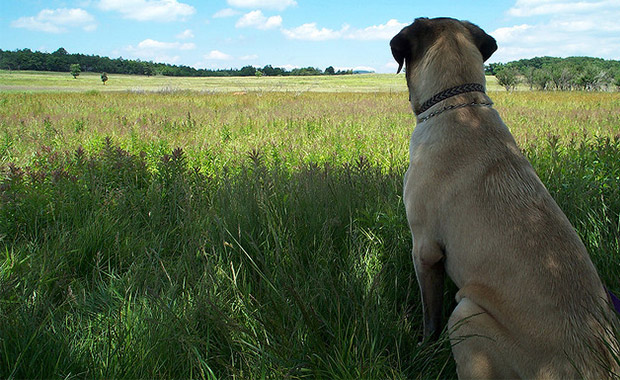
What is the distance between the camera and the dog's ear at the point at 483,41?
2715 millimetres

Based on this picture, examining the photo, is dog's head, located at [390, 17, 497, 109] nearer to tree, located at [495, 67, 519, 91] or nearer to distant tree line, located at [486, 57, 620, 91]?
distant tree line, located at [486, 57, 620, 91]

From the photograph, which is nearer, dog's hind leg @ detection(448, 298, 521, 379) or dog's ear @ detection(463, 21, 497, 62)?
dog's hind leg @ detection(448, 298, 521, 379)

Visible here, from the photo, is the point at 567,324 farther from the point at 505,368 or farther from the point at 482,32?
the point at 482,32

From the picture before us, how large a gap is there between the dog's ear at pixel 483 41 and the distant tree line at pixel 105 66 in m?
114

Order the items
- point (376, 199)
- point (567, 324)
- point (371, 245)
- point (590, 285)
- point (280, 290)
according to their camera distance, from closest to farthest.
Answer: point (567, 324) → point (590, 285) → point (280, 290) → point (371, 245) → point (376, 199)

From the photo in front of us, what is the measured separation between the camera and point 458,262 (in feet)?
6.52

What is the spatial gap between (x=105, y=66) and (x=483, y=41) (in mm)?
134787

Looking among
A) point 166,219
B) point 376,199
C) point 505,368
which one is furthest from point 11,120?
point 505,368

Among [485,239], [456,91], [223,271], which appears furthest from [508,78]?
[223,271]

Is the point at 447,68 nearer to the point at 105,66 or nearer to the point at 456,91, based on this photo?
the point at 456,91

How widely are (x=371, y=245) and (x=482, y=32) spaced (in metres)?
1.69

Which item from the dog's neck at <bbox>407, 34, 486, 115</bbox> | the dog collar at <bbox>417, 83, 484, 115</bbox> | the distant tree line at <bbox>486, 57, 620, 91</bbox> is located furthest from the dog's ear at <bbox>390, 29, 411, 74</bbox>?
the distant tree line at <bbox>486, 57, 620, 91</bbox>

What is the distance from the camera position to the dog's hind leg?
1.59 meters

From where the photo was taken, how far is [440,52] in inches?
100
